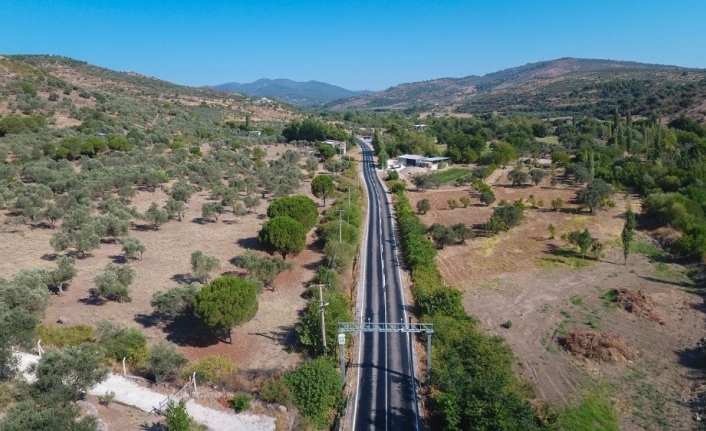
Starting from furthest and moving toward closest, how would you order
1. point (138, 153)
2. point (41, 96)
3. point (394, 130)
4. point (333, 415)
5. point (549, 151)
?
1. point (394, 130)
2. point (549, 151)
3. point (41, 96)
4. point (138, 153)
5. point (333, 415)

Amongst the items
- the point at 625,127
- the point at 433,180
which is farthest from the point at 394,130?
the point at 433,180

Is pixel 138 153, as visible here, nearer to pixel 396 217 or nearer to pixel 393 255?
pixel 396 217

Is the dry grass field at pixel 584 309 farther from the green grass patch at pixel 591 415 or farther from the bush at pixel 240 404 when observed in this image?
the bush at pixel 240 404

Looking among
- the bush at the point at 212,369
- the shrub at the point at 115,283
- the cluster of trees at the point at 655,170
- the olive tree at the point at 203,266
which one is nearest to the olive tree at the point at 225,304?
the bush at the point at 212,369

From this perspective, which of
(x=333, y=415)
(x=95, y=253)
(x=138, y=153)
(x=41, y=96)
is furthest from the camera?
(x=41, y=96)

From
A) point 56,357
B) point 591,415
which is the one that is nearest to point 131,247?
point 56,357

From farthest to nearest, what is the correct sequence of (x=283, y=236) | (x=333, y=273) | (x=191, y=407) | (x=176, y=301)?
1. (x=283, y=236)
2. (x=333, y=273)
3. (x=176, y=301)
4. (x=191, y=407)

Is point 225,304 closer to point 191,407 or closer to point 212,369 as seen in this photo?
point 212,369
